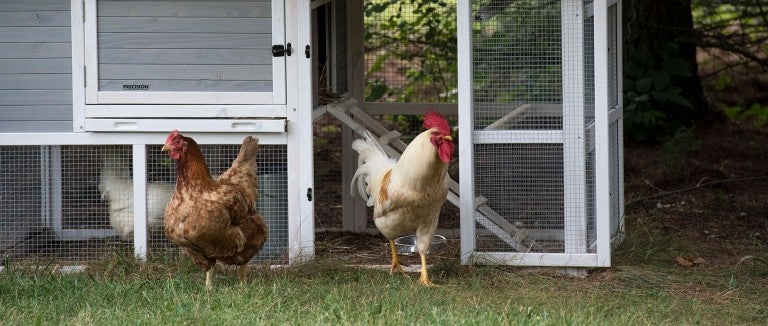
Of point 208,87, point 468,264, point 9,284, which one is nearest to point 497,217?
→ point 468,264

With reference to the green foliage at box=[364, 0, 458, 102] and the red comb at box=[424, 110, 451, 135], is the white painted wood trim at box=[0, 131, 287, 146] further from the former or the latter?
the green foliage at box=[364, 0, 458, 102]

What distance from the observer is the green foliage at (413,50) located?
32.9ft

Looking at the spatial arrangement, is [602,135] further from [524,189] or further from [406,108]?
[406,108]

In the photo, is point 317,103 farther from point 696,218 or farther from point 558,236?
point 696,218

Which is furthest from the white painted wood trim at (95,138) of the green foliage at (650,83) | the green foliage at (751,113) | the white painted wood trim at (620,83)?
the green foliage at (751,113)

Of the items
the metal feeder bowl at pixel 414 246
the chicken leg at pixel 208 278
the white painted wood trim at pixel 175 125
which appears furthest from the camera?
the metal feeder bowl at pixel 414 246

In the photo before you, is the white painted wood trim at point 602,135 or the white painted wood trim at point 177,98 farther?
the white painted wood trim at point 177,98

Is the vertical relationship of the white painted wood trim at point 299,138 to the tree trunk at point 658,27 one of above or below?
below

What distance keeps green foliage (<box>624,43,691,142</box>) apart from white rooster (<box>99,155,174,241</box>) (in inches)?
216

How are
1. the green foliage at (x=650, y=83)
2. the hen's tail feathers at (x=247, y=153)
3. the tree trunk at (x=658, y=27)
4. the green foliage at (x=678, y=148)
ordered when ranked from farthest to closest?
1. the tree trunk at (x=658, y=27)
2. the green foliage at (x=650, y=83)
3. the green foliage at (x=678, y=148)
4. the hen's tail feathers at (x=247, y=153)

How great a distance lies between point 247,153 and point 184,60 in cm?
73

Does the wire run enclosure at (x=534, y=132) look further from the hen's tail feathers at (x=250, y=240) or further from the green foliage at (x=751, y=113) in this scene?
the green foliage at (x=751, y=113)

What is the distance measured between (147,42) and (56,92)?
0.63 metres

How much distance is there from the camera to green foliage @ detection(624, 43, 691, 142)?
11.1 meters
